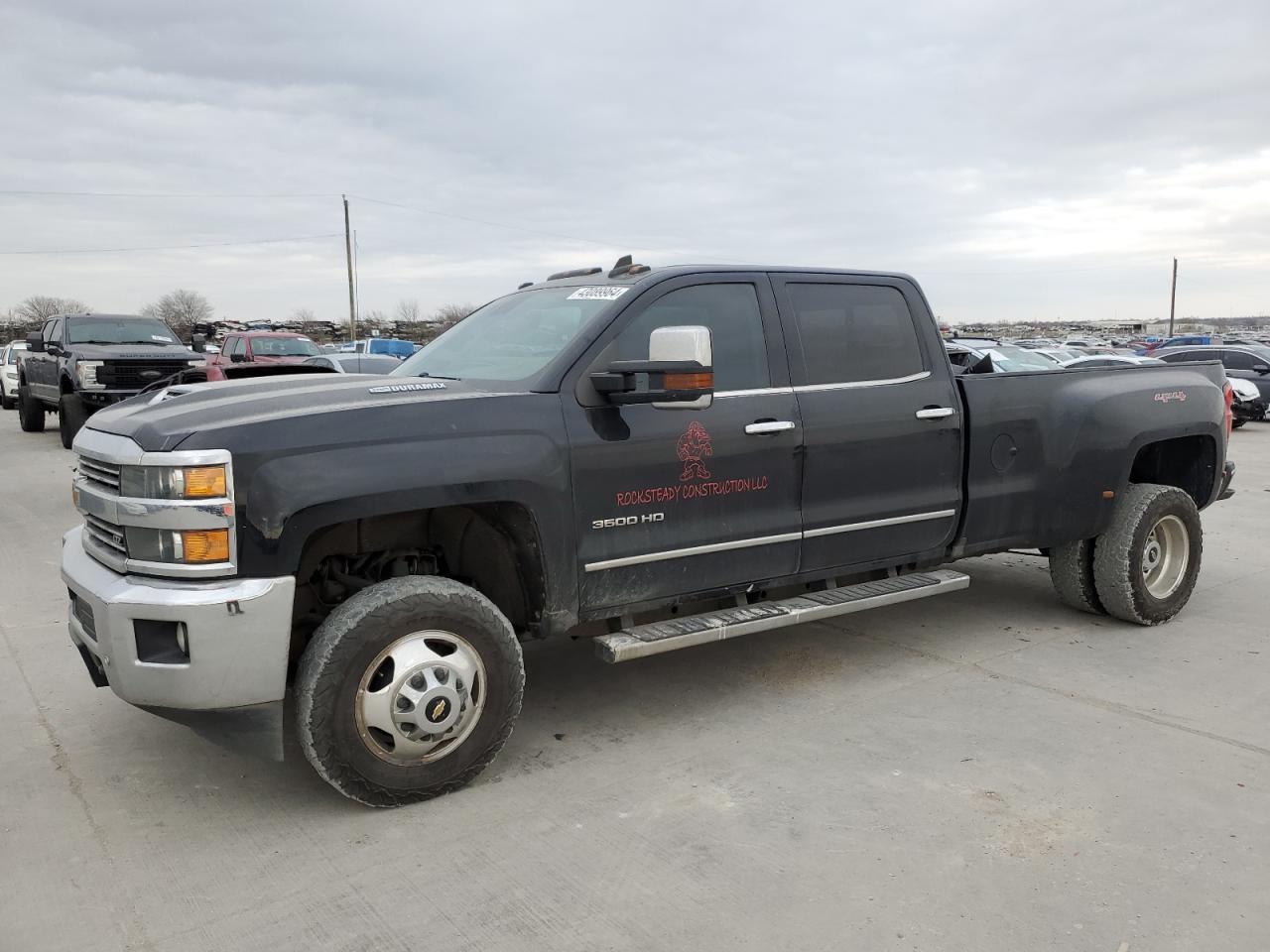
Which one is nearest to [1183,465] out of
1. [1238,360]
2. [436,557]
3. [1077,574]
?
[1077,574]

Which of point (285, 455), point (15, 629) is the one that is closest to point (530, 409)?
point (285, 455)

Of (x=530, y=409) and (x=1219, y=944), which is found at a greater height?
(x=530, y=409)

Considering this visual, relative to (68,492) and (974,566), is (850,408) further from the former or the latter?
(68,492)

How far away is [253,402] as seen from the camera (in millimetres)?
3541

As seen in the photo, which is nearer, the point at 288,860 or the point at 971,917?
the point at 971,917

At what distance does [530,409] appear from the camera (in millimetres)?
3725

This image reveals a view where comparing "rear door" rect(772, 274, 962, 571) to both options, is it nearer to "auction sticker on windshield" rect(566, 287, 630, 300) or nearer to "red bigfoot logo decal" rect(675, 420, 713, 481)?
"red bigfoot logo decal" rect(675, 420, 713, 481)

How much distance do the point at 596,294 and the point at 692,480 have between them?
915mm

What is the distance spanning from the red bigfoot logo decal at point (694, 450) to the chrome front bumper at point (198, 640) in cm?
156

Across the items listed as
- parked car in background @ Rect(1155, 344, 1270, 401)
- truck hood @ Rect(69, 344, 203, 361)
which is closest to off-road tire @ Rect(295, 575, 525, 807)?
truck hood @ Rect(69, 344, 203, 361)

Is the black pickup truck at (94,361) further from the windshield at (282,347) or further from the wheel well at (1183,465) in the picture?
the wheel well at (1183,465)

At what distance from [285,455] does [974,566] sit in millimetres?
5404

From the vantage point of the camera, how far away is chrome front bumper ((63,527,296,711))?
3.13m

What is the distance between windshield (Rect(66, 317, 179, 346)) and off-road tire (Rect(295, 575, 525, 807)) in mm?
13328
